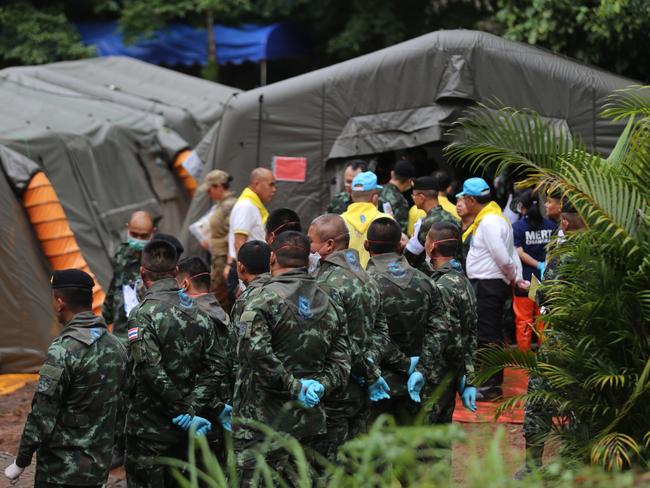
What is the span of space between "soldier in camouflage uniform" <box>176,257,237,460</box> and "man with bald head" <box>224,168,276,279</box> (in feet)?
9.47

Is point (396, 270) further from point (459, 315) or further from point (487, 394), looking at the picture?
point (487, 394)

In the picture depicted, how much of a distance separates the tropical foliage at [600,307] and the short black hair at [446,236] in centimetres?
116

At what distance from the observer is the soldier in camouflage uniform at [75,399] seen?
5242 mm

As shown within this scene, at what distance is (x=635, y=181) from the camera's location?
5391 mm

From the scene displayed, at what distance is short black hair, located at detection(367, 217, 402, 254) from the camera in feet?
21.3

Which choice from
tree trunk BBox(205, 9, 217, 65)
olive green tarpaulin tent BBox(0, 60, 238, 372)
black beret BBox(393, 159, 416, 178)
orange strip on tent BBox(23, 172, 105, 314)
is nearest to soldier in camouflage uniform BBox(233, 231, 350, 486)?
black beret BBox(393, 159, 416, 178)

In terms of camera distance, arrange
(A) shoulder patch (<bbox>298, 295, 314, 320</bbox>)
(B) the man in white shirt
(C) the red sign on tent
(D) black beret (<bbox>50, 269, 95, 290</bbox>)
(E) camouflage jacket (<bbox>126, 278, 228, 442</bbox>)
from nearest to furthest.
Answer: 1. (A) shoulder patch (<bbox>298, 295, 314, 320</bbox>)
2. (D) black beret (<bbox>50, 269, 95, 290</bbox>)
3. (E) camouflage jacket (<bbox>126, 278, 228, 442</bbox>)
4. (B) the man in white shirt
5. (C) the red sign on tent

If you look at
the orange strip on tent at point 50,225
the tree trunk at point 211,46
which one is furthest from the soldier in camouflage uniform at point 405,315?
the tree trunk at point 211,46

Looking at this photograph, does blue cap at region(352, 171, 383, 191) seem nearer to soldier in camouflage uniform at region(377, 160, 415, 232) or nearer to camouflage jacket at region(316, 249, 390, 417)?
soldier in camouflage uniform at region(377, 160, 415, 232)

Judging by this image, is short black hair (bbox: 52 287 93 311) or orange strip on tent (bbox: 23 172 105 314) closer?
short black hair (bbox: 52 287 93 311)

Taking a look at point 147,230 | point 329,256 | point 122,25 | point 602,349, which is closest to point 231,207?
point 147,230

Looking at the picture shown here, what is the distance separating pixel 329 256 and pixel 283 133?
5761 millimetres

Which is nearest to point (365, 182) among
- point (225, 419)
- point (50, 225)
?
point (225, 419)

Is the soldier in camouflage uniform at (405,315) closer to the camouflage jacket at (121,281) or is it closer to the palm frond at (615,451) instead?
the palm frond at (615,451)
